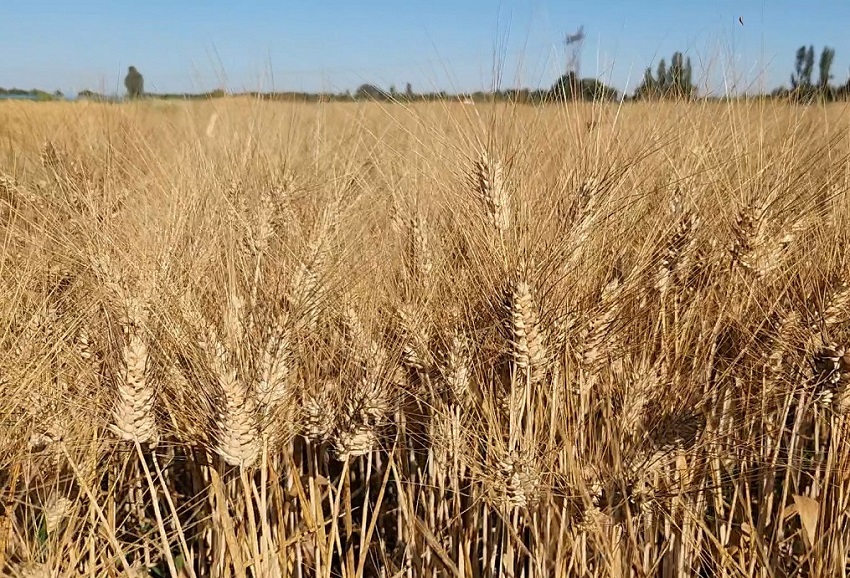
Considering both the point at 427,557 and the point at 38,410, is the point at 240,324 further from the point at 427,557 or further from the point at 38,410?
the point at 427,557

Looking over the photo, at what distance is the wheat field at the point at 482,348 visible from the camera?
1.11 meters

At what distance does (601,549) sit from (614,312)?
1.38 feet

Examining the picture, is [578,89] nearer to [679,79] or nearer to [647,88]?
[647,88]

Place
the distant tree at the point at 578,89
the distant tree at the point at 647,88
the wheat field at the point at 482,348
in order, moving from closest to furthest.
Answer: the wheat field at the point at 482,348, the distant tree at the point at 578,89, the distant tree at the point at 647,88

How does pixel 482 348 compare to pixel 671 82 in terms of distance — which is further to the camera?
pixel 671 82

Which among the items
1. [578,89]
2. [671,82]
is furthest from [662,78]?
[578,89]

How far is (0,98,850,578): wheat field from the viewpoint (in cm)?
111

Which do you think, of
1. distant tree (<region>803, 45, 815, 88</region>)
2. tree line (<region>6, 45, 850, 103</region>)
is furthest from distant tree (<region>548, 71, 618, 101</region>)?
distant tree (<region>803, 45, 815, 88</region>)

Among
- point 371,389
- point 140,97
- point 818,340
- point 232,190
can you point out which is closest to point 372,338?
point 371,389

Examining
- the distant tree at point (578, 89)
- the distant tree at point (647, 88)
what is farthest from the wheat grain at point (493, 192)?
the distant tree at point (647, 88)

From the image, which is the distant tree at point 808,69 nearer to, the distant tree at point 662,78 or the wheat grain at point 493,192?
the distant tree at point 662,78

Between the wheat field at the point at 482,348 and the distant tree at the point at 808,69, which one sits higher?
the distant tree at the point at 808,69

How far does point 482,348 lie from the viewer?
1216 mm

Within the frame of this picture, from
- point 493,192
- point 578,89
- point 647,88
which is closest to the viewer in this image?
point 493,192
